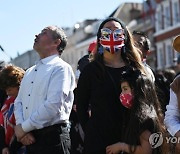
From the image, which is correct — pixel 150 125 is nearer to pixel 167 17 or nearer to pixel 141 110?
pixel 141 110

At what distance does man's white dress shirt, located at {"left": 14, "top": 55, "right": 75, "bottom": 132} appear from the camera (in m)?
5.92

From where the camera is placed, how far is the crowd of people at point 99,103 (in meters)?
5.16

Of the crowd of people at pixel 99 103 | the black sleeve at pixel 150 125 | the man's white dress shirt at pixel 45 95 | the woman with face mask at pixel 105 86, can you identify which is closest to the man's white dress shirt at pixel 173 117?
the crowd of people at pixel 99 103

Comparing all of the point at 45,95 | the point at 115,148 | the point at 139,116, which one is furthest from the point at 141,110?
the point at 45,95

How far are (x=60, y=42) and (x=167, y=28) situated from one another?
48438 mm

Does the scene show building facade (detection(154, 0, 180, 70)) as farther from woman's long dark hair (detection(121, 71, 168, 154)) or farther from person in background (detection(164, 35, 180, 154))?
person in background (detection(164, 35, 180, 154))

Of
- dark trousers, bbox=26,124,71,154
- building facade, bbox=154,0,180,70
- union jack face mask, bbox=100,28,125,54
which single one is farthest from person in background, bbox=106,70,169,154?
building facade, bbox=154,0,180,70

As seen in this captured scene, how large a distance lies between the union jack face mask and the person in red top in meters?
1.73

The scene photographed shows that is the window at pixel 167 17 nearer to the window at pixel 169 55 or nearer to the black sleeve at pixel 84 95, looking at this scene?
the window at pixel 169 55

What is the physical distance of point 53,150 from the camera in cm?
601

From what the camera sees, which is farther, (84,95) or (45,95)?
(45,95)

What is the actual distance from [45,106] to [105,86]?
83 cm

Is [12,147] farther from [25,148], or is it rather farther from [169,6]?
[169,6]

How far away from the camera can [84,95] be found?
557 cm
